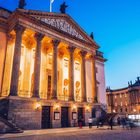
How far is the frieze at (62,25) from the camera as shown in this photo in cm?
3039

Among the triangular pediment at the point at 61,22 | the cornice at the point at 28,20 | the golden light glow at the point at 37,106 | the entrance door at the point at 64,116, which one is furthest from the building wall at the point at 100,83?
the golden light glow at the point at 37,106

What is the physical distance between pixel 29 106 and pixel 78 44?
1654cm

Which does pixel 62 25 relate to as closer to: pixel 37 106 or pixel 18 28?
pixel 18 28

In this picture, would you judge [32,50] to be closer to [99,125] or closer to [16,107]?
[16,107]

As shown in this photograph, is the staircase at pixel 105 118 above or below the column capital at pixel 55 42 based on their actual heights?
below

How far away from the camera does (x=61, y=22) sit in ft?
108

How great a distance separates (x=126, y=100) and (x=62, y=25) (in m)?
73.6

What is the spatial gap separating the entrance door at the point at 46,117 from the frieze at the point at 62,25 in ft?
47.8

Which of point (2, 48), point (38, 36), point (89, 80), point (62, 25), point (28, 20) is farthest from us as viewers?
point (89, 80)

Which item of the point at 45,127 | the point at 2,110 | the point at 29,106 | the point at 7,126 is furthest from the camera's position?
the point at 45,127

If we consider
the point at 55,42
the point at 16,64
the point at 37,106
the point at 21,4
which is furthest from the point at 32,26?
the point at 37,106

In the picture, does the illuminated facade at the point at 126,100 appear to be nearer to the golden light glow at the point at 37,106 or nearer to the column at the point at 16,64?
the golden light glow at the point at 37,106

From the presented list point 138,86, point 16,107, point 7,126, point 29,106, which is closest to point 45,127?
point 29,106

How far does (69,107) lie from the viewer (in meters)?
28.6
